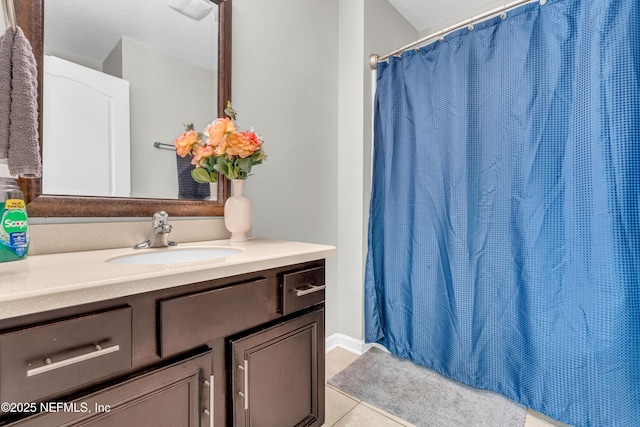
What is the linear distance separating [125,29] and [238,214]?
82cm

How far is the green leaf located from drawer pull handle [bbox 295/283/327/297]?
64 cm

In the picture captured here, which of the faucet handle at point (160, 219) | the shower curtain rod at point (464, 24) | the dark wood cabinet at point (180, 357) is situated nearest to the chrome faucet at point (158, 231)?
the faucet handle at point (160, 219)

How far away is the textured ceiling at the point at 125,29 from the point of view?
94 centimetres

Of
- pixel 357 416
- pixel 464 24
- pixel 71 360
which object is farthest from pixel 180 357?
pixel 464 24

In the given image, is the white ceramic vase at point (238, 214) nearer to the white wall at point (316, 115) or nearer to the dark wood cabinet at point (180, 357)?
the white wall at point (316, 115)

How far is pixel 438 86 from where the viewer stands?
162 cm

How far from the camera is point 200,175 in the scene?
48.8 inches

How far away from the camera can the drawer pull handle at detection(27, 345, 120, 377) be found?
501mm

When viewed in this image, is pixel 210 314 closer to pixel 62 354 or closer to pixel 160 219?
pixel 62 354

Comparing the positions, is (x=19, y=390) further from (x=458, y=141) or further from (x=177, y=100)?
(x=458, y=141)

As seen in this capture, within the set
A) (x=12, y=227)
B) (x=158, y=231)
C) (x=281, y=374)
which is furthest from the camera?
(x=158, y=231)

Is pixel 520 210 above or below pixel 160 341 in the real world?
above

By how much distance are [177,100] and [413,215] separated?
137 cm

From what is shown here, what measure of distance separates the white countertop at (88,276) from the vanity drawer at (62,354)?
0.14 feet
